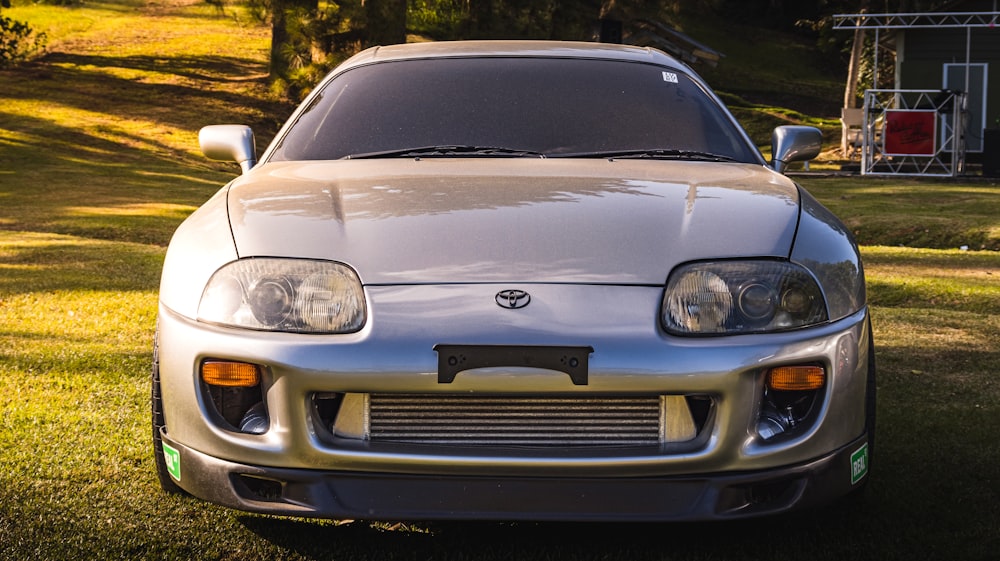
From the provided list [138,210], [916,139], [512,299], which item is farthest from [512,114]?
[916,139]

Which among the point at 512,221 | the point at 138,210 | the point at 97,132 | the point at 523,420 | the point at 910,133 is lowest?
the point at 138,210

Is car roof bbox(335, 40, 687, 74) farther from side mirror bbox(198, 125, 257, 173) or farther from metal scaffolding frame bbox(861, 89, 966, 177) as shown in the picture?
metal scaffolding frame bbox(861, 89, 966, 177)

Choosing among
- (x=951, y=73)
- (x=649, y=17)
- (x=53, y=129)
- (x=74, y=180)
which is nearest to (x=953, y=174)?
(x=951, y=73)

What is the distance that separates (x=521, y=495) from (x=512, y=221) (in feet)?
2.36

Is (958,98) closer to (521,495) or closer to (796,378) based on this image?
(796,378)

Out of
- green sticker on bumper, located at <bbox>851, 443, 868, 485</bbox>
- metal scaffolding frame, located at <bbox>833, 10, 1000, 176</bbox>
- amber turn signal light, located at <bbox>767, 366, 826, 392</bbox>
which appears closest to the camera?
amber turn signal light, located at <bbox>767, 366, 826, 392</bbox>

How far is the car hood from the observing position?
2.95m

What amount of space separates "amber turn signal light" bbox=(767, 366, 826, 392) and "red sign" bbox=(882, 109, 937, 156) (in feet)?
70.6

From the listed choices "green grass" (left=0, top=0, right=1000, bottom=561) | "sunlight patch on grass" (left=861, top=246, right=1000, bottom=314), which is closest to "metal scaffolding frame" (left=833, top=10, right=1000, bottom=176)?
"green grass" (left=0, top=0, right=1000, bottom=561)

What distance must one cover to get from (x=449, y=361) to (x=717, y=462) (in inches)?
26.3

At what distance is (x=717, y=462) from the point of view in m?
2.83

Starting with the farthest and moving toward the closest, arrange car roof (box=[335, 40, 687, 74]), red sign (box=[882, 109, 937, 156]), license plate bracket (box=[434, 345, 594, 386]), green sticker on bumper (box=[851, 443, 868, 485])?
red sign (box=[882, 109, 937, 156]), car roof (box=[335, 40, 687, 74]), green sticker on bumper (box=[851, 443, 868, 485]), license plate bracket (box=[434, 345, 594, 386])

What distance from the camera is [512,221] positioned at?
10.2 feet

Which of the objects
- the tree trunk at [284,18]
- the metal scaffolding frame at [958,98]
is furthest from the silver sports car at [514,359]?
the tree trunk at [284,18]
